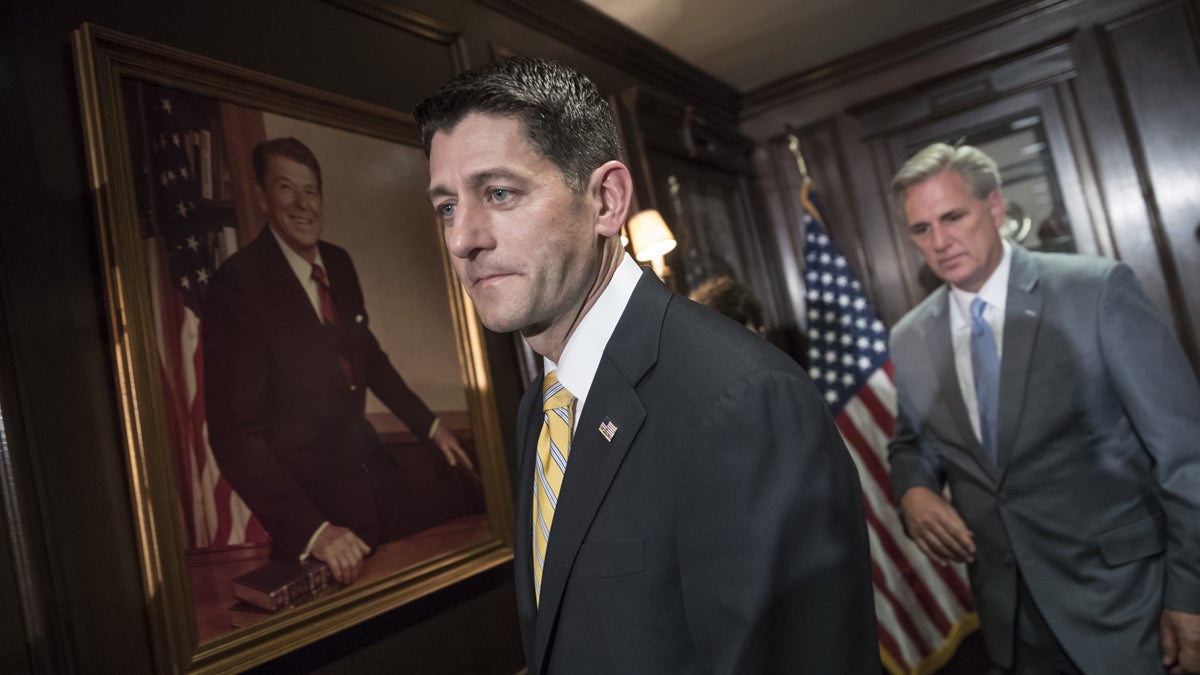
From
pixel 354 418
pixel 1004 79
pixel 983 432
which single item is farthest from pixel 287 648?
pixel 1004 79

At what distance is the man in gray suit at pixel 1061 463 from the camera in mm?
2072

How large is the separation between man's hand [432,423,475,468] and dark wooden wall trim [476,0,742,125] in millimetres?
1776

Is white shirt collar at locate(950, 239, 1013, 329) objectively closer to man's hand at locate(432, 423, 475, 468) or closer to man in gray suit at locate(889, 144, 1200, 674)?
man in gray suit at locate(889, 144, 1200, 674)

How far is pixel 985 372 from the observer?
2.56 meters

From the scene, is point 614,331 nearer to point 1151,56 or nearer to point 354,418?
point 354,418

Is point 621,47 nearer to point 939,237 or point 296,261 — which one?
point 939,237

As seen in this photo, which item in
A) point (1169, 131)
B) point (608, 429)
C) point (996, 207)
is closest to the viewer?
point (608, 429)

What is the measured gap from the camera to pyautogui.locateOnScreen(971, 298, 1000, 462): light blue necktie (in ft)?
8.15

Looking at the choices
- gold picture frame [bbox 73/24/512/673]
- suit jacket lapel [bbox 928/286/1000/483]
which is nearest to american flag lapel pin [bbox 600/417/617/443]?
gold picture frame [bbox 73/24/512/673]

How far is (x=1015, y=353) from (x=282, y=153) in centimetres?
221

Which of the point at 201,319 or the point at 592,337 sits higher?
the point at 201,319

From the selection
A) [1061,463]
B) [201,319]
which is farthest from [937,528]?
[201,319]

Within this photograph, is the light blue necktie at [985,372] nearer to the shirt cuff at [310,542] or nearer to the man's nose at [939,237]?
the man's nose at [939,237]

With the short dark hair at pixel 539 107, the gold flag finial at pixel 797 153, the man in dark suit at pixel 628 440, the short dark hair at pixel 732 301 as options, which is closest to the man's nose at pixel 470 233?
the man in dark suit at pixel 628 440
